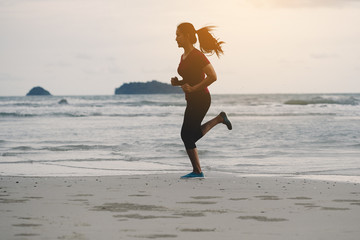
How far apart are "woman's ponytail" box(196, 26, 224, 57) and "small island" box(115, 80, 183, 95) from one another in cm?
9966

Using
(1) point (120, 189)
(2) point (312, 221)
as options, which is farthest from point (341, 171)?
(2) point (312, 221)

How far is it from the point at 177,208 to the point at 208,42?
2804 millimetres

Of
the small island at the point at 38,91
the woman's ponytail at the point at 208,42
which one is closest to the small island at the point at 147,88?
the small island at the point at 38,91

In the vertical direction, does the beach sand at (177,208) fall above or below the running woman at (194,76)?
below

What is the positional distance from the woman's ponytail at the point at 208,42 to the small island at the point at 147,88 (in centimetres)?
9966

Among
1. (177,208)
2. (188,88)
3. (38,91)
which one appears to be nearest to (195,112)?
(188,88)

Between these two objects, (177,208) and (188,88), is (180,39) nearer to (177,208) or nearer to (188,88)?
(188,88)

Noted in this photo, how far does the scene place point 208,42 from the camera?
6.91m

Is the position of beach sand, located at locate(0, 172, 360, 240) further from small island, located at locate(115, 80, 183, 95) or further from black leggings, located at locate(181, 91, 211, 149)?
small island, located at locate(115, 80, 183, 95)

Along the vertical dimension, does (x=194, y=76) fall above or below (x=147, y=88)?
above

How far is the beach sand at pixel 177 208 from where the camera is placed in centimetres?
367

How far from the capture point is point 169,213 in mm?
4375

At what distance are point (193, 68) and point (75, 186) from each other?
1.89 metres

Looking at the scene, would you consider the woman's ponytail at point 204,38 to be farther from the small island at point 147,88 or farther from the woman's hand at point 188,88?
the small island at point 147,88
